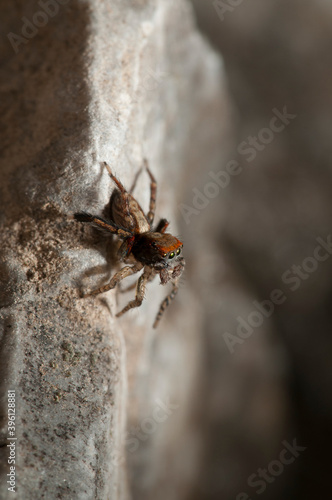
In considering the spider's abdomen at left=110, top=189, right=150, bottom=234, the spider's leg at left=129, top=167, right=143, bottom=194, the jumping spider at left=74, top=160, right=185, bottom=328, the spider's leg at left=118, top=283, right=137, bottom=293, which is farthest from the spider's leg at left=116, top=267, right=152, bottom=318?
the spider's leg at left=129, top=167, right=143, bottom=194

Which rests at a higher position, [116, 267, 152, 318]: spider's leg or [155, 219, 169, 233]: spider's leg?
[155, 219, 169, 233]: spider's leg

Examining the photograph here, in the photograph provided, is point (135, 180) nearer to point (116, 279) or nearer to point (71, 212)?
point (71, 212)

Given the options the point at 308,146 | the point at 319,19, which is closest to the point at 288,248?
the point at 308,146

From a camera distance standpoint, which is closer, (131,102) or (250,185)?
(131,102)

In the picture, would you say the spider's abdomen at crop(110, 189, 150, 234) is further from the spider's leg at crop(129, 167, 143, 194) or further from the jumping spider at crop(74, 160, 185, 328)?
the spider's leg at crop(129, 167, 143, 194)

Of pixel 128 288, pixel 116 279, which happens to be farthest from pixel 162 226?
pixel 116 279

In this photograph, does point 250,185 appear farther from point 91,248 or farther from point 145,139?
point 91,248
